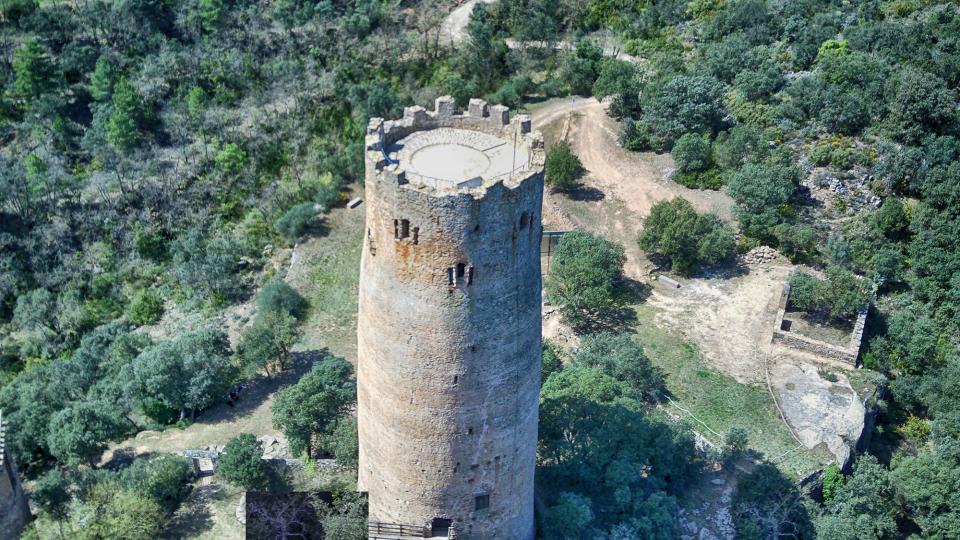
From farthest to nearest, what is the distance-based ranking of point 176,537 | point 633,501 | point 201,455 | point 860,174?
point 860,174 < point 201,455 < point 176,537 < point 633,501

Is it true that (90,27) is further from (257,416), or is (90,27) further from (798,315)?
(798,315)

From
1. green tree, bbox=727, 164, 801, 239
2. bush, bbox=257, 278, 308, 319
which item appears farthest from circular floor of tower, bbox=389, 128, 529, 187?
green tree, bbox=727, 164, 801, 239

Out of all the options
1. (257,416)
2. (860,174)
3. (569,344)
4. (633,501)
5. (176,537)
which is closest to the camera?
(633,501)

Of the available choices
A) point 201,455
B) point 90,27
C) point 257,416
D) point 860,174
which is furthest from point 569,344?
point 90,27

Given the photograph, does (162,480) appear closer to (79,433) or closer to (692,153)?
(79,433)

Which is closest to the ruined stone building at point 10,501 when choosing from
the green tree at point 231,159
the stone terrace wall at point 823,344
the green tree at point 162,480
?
the green tree at point 162,480

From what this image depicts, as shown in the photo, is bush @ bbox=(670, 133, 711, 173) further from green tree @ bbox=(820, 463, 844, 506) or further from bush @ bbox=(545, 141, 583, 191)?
green tree @ bbox=(820, 463, 844, 506)

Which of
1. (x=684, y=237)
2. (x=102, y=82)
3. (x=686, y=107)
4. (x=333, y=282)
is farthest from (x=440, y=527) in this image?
(x=102, y=82)
